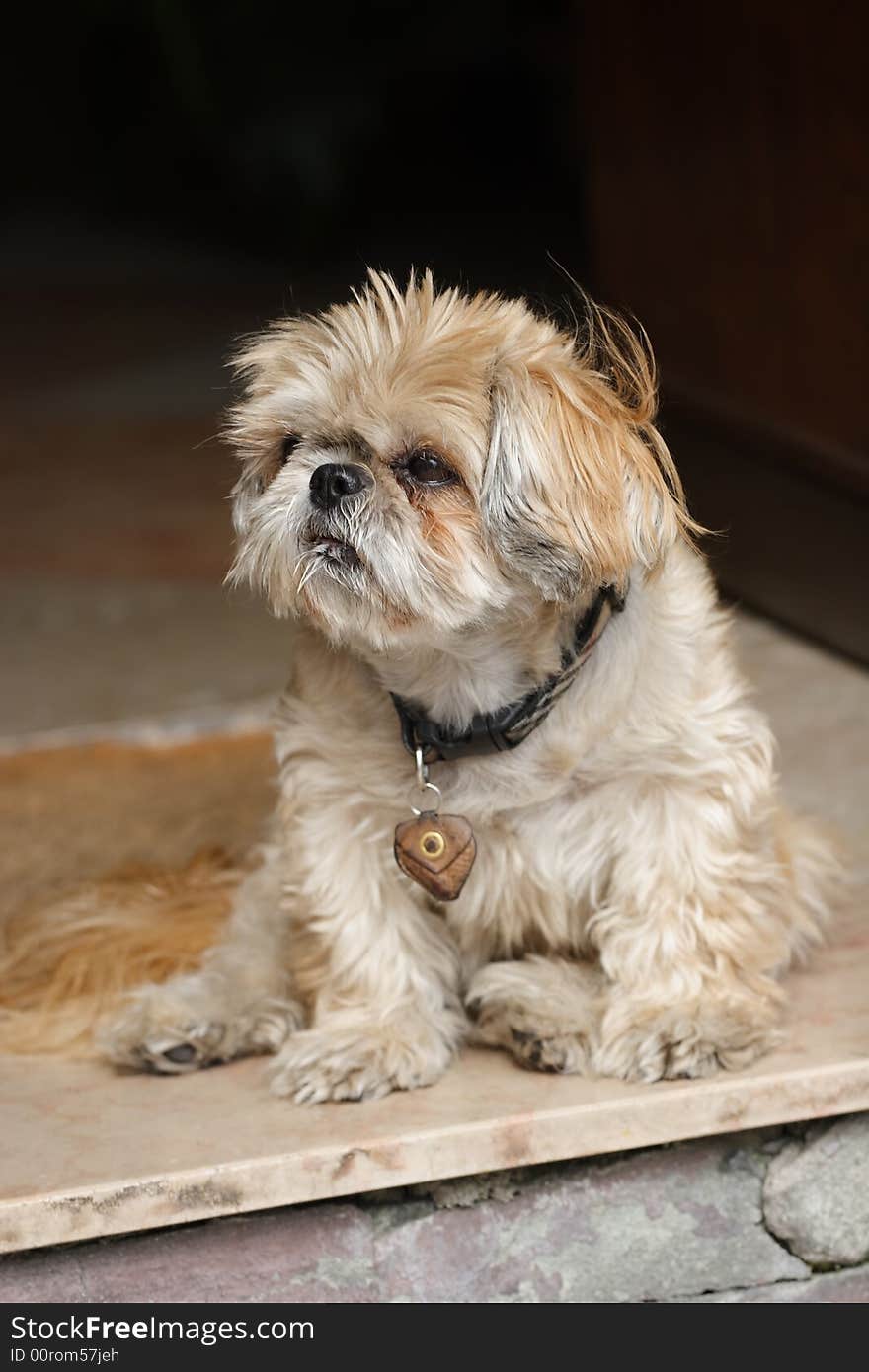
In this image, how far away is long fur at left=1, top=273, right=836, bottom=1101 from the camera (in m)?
2.47

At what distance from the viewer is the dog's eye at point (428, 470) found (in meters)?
2.50

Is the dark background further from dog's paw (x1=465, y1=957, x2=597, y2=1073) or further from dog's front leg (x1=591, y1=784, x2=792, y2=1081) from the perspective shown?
dog's paw (x1=465, y1=957, x2=597, y2=1073)

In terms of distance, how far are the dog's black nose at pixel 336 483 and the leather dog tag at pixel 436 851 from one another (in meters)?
0.51

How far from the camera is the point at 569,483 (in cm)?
241

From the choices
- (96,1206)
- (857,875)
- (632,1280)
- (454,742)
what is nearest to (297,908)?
(454,742)

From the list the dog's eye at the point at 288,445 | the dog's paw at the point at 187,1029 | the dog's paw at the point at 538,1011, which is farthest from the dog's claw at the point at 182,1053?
the dog's eye at the point at 288,445

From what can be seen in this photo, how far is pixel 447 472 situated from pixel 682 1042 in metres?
0.90

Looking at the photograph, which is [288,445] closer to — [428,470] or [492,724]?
[428,470]

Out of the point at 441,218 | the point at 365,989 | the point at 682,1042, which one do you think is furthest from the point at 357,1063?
the point at 441,218

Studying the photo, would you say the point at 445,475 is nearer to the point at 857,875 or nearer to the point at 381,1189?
the point at 381,1189

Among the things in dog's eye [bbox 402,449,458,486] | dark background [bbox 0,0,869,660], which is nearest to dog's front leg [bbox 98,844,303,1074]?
dog's eye [bbox 402,449,458,486]

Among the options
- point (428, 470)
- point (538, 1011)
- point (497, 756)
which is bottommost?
point (538, 1011)

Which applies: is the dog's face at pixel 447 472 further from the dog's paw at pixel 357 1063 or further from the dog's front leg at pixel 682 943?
the dog's paw at pixel 357 1063
